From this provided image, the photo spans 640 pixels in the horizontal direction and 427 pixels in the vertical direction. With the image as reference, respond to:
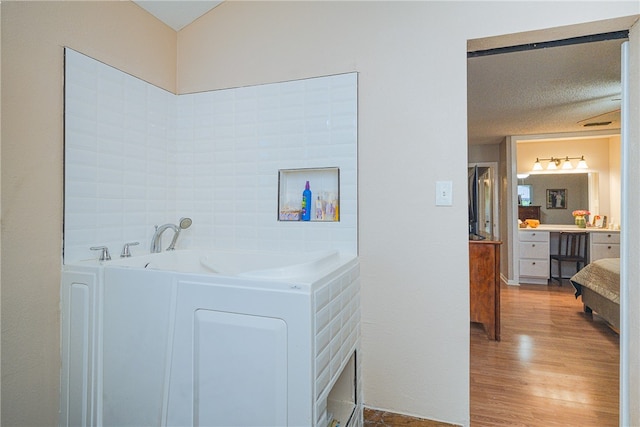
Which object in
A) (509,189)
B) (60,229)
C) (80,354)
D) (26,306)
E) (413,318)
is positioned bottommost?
(80,354)

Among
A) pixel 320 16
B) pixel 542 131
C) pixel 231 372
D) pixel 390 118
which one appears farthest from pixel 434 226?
pixel 542 131

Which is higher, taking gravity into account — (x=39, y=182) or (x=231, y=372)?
(x=39, y=182)

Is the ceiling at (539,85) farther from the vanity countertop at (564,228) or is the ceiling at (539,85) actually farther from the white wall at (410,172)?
the vanity countertop at (564,228)

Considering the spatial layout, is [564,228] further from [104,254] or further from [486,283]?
[104,254]

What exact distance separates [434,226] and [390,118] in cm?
59

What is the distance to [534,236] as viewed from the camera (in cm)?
475

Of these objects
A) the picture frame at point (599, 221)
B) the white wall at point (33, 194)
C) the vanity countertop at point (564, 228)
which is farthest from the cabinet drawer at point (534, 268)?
the white wall at point (33, 194)

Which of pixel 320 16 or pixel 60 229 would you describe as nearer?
pixel 60 229

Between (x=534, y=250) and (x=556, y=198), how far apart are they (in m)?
1.12

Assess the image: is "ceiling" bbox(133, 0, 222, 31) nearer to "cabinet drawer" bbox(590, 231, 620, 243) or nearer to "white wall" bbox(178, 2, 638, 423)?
"white wall" bbox(178, 2, 638, 423)

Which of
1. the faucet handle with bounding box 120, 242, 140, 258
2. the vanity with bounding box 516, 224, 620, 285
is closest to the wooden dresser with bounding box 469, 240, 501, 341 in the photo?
the vanity with bounding box 516, 224, 620, 285

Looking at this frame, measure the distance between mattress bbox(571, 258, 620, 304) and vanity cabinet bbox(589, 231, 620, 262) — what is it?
1643 millimetres

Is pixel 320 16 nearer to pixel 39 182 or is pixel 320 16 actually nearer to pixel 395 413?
pixel 39 182

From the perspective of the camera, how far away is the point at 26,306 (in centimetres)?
132
